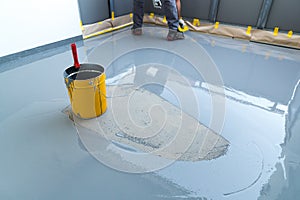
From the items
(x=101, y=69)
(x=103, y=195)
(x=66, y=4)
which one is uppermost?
(x=66, y=4)

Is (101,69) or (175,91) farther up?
(101,69)

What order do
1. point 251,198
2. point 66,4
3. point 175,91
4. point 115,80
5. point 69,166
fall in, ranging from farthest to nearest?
point 66,4 < point 115,80 < point 175,91 < point 69,166 < point 251,198

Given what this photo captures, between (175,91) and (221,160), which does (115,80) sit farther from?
(221,160)

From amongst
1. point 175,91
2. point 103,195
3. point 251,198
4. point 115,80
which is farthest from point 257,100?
point 103,195

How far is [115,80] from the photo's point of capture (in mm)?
2020

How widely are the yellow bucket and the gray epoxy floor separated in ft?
0.50

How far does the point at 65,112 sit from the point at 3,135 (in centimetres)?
41

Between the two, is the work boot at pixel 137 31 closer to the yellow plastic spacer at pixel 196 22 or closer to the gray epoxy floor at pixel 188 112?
the gray epoxy floor at pixel 188 112

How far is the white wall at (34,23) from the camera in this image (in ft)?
7.09

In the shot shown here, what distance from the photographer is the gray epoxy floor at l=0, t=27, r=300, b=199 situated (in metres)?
1.07

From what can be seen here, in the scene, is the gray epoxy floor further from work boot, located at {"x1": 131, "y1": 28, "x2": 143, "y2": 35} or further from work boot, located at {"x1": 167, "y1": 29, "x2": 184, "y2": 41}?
work boot, located at {"x1": 131, "y1": 28, "x2": 143, "y2": 35}

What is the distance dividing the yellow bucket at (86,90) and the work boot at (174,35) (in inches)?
66.9

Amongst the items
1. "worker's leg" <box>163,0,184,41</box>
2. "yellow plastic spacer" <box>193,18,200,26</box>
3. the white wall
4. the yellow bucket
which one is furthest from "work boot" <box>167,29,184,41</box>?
the yellow bucket

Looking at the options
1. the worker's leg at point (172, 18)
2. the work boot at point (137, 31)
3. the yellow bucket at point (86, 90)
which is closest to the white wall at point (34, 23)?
the work boot at point (137, 31)
